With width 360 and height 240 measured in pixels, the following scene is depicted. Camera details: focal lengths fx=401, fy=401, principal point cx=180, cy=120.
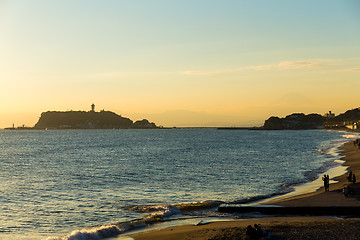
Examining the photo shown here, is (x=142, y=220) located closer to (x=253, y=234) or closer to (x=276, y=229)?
(x=276, y=229)

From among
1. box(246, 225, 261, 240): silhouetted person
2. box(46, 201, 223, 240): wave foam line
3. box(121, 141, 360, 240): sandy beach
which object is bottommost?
box(46, 201, 223, 240): wave foam line

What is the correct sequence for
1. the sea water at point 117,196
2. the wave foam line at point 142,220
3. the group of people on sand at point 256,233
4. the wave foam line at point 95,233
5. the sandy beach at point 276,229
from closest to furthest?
the group of people on sand at point 256,233, the sandy beach at point 276,229, the wave foam line at point 95,233, the wave foam line at point 142,220, the sea water at point 117,196

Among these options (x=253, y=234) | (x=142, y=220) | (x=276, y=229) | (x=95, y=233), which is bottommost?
(x=142, y=220)

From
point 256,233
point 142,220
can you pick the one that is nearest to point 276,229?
point 256,233

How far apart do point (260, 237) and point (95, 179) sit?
2934 cm

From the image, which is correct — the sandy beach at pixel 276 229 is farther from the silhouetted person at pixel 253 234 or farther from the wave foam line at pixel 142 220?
the wave foam line at pixel 142 220

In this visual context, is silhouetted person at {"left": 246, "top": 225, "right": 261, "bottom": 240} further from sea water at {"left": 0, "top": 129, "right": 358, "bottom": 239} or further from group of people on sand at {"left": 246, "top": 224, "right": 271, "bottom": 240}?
sea water at {"left": 0, "top": 129, "right": 358, "bottom": 239}

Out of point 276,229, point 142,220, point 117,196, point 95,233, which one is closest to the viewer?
point 276,229

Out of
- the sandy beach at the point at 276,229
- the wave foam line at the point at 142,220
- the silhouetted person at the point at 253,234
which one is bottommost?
the wave foam line at the point at 142,220

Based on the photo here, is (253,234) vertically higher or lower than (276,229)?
higher

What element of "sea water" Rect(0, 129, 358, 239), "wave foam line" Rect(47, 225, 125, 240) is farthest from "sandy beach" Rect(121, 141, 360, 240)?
"sea water" Rect(0, 129, 358, 239)

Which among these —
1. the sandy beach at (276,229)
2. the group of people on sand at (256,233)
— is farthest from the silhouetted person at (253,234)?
the sandy beach at (276,229)

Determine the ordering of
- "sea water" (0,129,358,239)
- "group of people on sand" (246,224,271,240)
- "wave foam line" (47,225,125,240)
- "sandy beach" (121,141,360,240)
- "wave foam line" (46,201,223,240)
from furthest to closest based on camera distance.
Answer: "sea water" (0,129,358,239)
"wave foam line" (46,201,223,240)
"wave foam line" (47,225,125,240)
"sandy beach" (121,141,360,240)
"group of people on sand" (246,224,271,240)

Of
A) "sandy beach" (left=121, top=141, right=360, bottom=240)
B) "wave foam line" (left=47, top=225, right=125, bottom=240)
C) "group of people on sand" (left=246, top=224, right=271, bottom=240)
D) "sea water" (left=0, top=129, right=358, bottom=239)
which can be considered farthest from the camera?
"sea water" (left=0, top=129, right=358, bottom=239)
